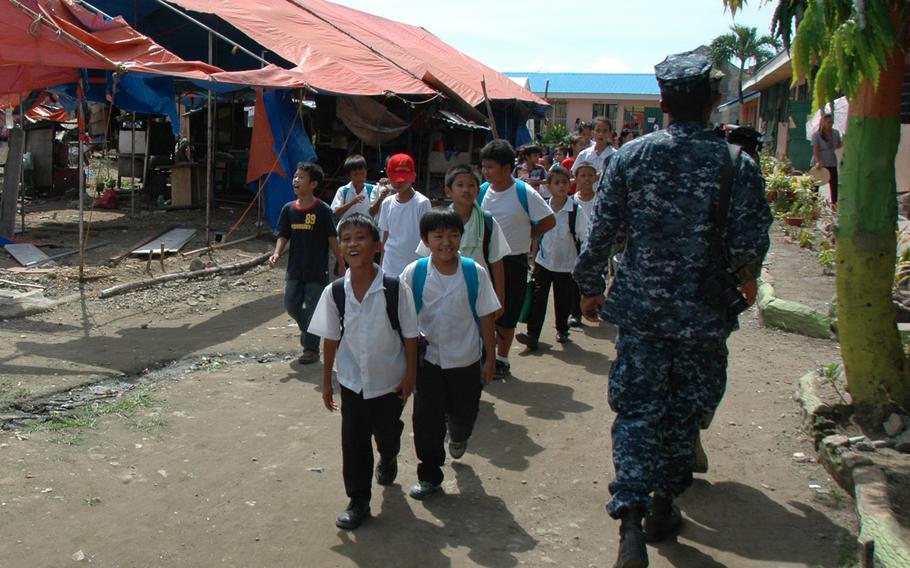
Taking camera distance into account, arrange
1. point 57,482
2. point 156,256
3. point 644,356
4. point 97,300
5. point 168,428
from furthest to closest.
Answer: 1. point 156,256
2. point 97,300
3. point 168,428
4. point 57,482
5. point 644,356

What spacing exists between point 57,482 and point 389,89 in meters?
11.0

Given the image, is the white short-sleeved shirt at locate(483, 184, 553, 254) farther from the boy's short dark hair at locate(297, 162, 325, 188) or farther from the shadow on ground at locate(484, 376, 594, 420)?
the boy's short dark hair at locate(297, 162, 325, 188)

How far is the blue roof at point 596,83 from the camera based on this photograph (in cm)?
4778

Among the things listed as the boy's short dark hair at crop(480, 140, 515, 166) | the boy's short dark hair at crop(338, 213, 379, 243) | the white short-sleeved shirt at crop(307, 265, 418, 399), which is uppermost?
the boy's short dark hair at crop(480, 140, 515, 166)

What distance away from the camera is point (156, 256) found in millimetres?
11195

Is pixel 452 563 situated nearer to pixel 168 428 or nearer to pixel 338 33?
pixel 168 428

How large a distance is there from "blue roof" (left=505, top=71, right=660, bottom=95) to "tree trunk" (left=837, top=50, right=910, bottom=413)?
4255 centimetres

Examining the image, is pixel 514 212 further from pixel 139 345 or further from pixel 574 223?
pixel 139 345

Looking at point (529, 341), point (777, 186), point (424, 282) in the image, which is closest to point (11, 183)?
point (529, 341)

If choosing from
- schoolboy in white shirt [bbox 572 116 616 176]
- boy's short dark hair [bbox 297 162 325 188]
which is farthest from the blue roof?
boy's short dark hair [bbox 297 162 325 188]

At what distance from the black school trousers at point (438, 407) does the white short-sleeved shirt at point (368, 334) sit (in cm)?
37

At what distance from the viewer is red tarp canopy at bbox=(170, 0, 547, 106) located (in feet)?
46.0

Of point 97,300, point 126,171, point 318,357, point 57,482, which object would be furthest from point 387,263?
point 126,171

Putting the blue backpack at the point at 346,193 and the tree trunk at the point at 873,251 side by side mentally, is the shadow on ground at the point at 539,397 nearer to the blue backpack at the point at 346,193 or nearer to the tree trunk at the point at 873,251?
the tree trunk at the point at 873,251
